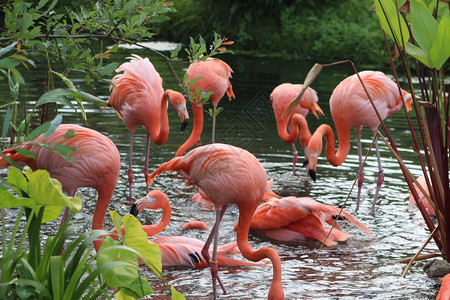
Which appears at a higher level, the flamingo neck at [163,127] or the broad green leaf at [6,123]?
the broad green leaf at [6,123]

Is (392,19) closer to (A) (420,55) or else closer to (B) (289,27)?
(A) (420,55)

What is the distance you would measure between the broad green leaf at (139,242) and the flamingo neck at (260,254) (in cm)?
81

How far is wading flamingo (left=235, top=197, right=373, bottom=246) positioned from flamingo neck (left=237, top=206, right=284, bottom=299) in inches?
36.3

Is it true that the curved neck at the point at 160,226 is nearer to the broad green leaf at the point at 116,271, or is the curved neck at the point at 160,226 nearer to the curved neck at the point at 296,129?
the broad green leaf at the point at 116,271

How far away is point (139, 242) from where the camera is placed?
96.7 inches

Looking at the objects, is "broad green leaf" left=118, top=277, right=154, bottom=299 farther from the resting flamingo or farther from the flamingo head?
the flamingo head

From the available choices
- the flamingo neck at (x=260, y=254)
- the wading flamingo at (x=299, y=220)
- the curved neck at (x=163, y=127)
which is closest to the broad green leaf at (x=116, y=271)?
the flamingo neck at (x=260, y=254)

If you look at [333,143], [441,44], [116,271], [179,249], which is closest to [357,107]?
[333,143]

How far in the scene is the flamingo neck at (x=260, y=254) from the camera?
10.1 feet

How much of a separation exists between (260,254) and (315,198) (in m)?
2.13

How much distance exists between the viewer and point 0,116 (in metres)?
7.60

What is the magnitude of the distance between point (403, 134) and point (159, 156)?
307 centimetres

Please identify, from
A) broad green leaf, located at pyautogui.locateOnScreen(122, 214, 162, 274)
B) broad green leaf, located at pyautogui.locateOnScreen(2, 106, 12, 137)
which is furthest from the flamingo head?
broad green leaf, located at pyautogui.locateOnScreen(2, 106, 12, 137)

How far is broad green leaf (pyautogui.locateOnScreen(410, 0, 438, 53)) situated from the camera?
3082 mm
